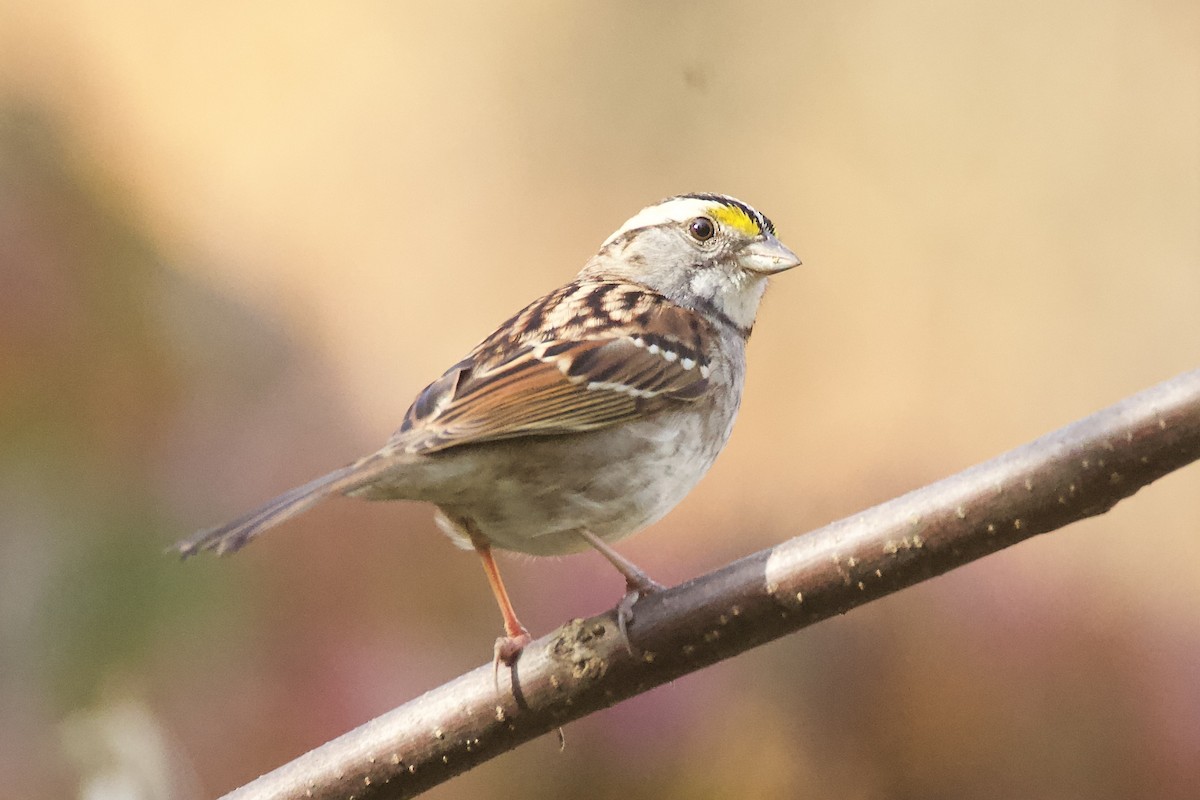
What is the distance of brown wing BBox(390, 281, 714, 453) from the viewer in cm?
128

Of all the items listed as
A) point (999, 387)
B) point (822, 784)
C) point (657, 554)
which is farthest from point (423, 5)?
point (822, 784)

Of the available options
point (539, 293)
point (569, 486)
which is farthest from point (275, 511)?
point (539, 293)

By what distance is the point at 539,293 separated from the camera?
2301mm

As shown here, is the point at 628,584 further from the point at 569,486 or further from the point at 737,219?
the point at 737,219

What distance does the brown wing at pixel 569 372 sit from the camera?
4.19ft

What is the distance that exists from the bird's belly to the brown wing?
2cm

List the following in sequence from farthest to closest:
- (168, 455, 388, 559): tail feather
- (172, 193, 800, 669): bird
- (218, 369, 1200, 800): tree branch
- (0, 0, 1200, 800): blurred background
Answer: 1. (0, 0, 1200, 800): blurred background
2. (172, 193, 800, 669): bird
3. (218, 369, 1200, 800): tree branch
4. (168, 455, 388, 559): tail feather

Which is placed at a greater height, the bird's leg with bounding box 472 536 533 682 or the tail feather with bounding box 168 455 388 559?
the tail feather with bounding box 168 455 388 559

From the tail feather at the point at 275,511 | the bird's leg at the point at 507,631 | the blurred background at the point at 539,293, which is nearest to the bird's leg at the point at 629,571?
the bird's leg at the point at 507,631

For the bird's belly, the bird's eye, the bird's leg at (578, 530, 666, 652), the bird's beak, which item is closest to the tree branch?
the bird's leg at (578, 530, 666, 652)

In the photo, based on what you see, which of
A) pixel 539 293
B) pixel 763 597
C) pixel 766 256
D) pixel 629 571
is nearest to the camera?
pixel 763 597

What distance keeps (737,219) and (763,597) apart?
66cm

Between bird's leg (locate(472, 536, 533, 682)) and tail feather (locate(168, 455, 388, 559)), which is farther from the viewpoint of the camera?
bird's leg (locate(472, 536, 533, 682))

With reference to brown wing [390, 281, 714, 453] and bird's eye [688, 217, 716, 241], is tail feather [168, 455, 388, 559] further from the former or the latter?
bird's eye [688, 217, 716, 241]
